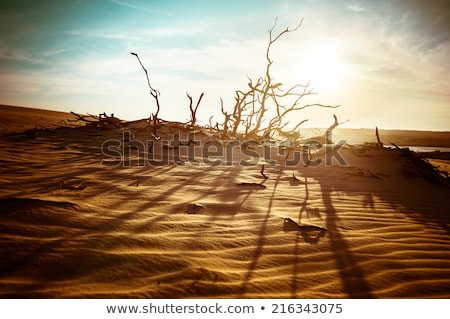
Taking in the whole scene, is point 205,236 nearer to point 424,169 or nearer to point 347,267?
point 347,267

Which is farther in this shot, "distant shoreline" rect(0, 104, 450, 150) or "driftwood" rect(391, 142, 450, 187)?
"distant shoreline" rect(0, 104, 450, 150)

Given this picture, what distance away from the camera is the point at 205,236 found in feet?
5.90

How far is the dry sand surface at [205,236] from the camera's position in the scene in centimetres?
133

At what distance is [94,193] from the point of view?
7.64 feet

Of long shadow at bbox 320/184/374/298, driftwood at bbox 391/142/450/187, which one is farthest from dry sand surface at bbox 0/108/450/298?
driftwood at bbox 391/142/450/187

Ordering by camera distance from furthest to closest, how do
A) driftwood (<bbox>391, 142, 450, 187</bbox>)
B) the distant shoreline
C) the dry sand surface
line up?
1. the distant shoreline
2. driftwood (<bbox>391, 142, 450, 187</bbox>)
3. the dry sand surface

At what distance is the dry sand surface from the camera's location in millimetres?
1333

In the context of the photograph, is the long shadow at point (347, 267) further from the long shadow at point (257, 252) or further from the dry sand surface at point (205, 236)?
the long shadow at point (257, 252)

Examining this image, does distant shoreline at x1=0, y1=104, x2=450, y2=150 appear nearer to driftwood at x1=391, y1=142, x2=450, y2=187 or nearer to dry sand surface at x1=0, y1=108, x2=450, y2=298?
driftwood at x1=391, y1=142, x2=450, y2=187

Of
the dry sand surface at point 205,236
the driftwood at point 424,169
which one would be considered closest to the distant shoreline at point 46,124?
the driftwood at point 424,169

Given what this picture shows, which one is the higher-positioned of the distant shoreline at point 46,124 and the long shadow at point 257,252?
the distant shoreline at point 46,124
